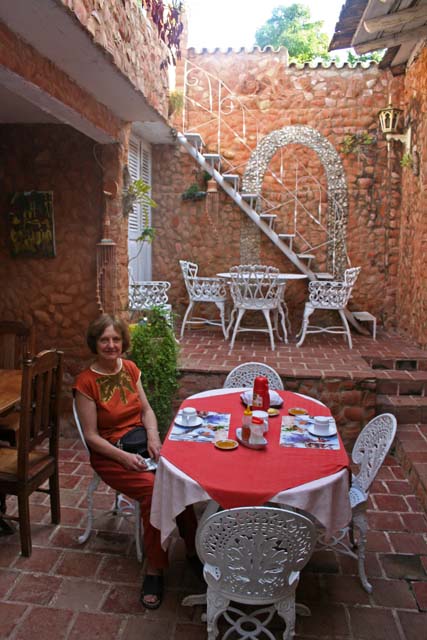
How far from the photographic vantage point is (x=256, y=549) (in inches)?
72.6

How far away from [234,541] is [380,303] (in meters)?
6.25

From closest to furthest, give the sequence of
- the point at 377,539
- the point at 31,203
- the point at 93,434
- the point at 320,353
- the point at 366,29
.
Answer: the point at 93,434
the point at 377,539
the point at 31,203
the point at 366,29
the point at 320,353

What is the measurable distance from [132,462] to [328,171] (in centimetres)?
594

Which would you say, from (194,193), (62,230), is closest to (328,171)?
(194,193)

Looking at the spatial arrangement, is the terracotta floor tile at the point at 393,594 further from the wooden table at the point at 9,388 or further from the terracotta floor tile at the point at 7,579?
the wooden table at the point at 9,388

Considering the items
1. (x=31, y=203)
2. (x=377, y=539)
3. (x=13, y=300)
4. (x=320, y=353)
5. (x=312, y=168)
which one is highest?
(x=312, y=168)

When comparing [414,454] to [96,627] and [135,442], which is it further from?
[96,627]

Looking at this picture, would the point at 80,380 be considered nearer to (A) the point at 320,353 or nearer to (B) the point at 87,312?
(B) the point at 87,312

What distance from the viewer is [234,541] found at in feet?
6.03

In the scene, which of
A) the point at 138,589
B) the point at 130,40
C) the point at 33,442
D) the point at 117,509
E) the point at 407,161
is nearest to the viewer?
the point at 138,589

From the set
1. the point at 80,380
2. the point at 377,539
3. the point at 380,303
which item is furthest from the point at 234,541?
the point at 380,303

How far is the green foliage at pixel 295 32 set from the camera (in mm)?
15820

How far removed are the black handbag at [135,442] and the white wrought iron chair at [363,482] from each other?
3.47 feet

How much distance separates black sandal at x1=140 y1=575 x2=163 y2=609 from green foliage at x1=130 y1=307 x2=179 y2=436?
1.97 m
